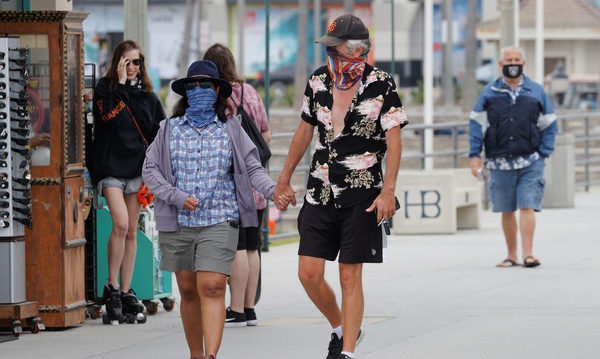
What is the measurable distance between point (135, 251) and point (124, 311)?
42 centimetres

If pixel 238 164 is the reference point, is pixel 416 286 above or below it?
below

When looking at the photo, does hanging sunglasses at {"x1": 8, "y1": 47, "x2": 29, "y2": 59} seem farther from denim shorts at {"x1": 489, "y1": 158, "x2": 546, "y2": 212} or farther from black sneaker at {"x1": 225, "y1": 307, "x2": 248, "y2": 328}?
denim shorts at {"x1": 489, "y1": 158, "x2": 546, "y2": 212}

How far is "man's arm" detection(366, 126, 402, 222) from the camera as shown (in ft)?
25.1

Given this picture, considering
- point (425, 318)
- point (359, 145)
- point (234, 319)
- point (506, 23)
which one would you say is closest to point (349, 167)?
point (359, 145)

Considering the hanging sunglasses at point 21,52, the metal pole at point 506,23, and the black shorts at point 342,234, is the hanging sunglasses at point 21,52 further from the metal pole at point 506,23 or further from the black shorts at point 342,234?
the metal pole at point 506,23

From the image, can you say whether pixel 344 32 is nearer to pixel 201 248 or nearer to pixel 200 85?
pixel 200 85

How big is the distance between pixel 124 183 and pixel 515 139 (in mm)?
4158

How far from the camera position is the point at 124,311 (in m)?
10.2

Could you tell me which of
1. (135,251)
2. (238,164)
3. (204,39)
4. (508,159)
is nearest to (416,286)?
(508,159)

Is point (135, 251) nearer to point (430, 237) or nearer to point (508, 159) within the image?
point (508, 159)

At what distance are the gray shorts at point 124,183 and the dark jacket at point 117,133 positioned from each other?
0.11 feet

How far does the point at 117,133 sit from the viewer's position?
1002 cm

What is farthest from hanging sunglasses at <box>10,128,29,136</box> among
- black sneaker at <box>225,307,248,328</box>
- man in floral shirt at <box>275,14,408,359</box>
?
man in floral shirt at <box>275,14,408,359</box>

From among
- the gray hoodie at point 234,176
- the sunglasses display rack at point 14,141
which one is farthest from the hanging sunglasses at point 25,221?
the gray hoodie at point 234,176
